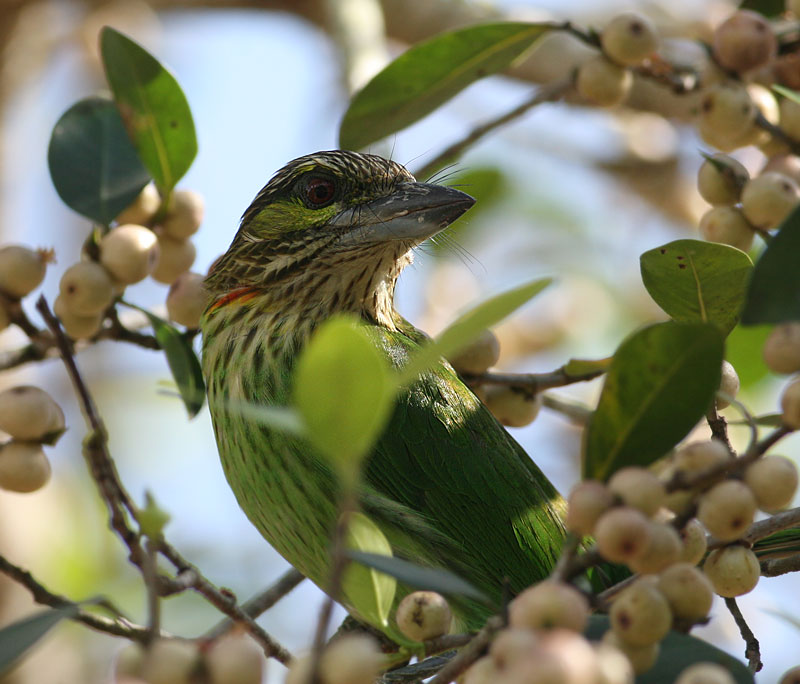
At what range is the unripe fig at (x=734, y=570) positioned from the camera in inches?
66.4

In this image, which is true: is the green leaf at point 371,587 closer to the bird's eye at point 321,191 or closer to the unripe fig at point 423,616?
the unripe fig at point 423,616

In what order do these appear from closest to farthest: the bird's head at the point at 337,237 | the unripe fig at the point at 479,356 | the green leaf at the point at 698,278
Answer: the green leaf at the point at 698,278 → the unripe fig at the point at 479,356 → the bird's head at the point at 337,237

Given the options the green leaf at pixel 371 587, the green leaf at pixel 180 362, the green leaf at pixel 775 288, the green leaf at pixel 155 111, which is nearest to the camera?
the green leaf at pixel 775 288

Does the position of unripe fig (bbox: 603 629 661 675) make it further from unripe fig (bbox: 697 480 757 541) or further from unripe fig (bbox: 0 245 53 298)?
unripe fig (bbox: 0 245 53 298)

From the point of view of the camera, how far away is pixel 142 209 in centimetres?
256

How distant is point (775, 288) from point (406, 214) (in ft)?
5.39

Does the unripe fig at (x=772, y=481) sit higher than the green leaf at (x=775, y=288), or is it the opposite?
the green leaf at (x=775, y=288)

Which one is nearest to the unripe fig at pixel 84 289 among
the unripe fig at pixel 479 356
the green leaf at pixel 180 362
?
the green leaf at pixel 180 362

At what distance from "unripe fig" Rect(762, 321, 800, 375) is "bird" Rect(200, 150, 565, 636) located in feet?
4.24

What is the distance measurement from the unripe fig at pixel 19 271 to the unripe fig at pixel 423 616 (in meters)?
1.23

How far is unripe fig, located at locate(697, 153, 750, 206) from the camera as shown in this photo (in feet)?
7.57

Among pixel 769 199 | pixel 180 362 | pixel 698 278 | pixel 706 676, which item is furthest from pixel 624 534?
pixel 180 362

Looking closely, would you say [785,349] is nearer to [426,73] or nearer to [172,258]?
[426,73]

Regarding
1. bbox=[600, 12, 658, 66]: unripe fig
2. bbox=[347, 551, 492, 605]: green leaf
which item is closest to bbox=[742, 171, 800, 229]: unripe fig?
bbox=[600, 12, 658, 66]: unripe fig
